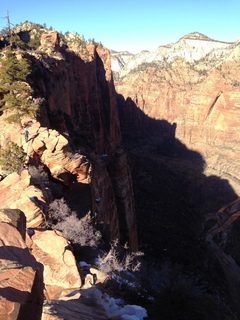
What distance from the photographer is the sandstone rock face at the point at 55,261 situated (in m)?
8.68

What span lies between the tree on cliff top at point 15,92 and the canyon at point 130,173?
0.69 metres

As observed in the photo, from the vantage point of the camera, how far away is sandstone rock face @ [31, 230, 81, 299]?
342 inches

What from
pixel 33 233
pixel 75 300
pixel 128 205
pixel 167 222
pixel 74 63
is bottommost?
pixel 167 222

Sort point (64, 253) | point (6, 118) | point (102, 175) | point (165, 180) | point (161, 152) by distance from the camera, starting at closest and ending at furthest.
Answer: point (64, 253)
point (6, 118)
point (102, 175)
point (165, 180)
point (161, 152)

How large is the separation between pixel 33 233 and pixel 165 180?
5375 centimetres

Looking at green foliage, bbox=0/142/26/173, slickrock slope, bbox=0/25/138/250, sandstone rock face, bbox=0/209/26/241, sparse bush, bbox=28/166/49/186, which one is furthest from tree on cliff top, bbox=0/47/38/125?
sandstone rock face, bbox=0/209/26/241

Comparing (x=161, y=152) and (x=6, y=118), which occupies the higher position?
(x=6, y=118)

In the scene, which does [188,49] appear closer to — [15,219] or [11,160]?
[11,160]

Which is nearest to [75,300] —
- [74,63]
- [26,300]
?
[26,300]

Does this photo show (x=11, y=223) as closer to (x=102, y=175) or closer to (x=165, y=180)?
(x=102, y=175)

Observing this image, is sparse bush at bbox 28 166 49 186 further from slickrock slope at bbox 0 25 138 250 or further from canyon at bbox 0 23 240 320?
slickrock slope at bbox 0 25 138 250

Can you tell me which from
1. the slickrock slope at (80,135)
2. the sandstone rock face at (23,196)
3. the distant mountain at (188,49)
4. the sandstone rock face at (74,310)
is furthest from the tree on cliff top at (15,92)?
the distant mountain at (188,49)

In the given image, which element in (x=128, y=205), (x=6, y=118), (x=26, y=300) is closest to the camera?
(x=26, y=300)

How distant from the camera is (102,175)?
21.9 m
